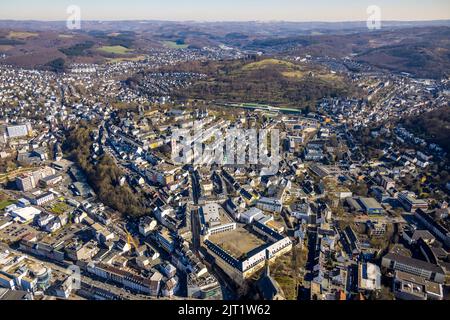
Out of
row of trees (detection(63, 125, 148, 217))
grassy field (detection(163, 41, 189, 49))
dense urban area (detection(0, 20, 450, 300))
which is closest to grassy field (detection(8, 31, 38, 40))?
grassy field (detection(163, 41, 189, 49))

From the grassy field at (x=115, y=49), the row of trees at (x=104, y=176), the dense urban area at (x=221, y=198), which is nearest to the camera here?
the dense urban area at (x=221, y=198)

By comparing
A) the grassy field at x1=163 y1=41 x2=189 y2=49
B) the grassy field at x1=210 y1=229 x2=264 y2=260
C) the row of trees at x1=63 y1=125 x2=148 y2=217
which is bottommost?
the grassy field at x1=210 y1=229 x2=264 y2=260

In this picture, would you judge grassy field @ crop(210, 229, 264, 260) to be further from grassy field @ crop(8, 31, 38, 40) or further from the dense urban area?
grassy field @ crop(8, 31, 38, 40)

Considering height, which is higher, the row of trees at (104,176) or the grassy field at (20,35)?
the grassy field at (20,35)

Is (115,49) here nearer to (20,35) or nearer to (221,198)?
(20,35)

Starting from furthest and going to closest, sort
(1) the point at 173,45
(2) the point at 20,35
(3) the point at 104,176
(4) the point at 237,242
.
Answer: (1) the point at 173,45 → (2) the point at 20,35 → (3) the point at 104,176 → (4) the point at 237,242

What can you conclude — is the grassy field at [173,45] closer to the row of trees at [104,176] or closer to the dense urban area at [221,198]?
the dense urban area at [221,198]

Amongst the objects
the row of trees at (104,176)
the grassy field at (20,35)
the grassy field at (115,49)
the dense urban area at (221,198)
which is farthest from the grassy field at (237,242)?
the grassy field at (20,35)

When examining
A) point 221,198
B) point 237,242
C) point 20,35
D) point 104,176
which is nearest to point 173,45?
point 20,35

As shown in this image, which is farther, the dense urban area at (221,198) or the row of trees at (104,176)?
the row of trees at (104,176)

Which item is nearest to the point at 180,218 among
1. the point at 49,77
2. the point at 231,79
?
the point at 231,79
